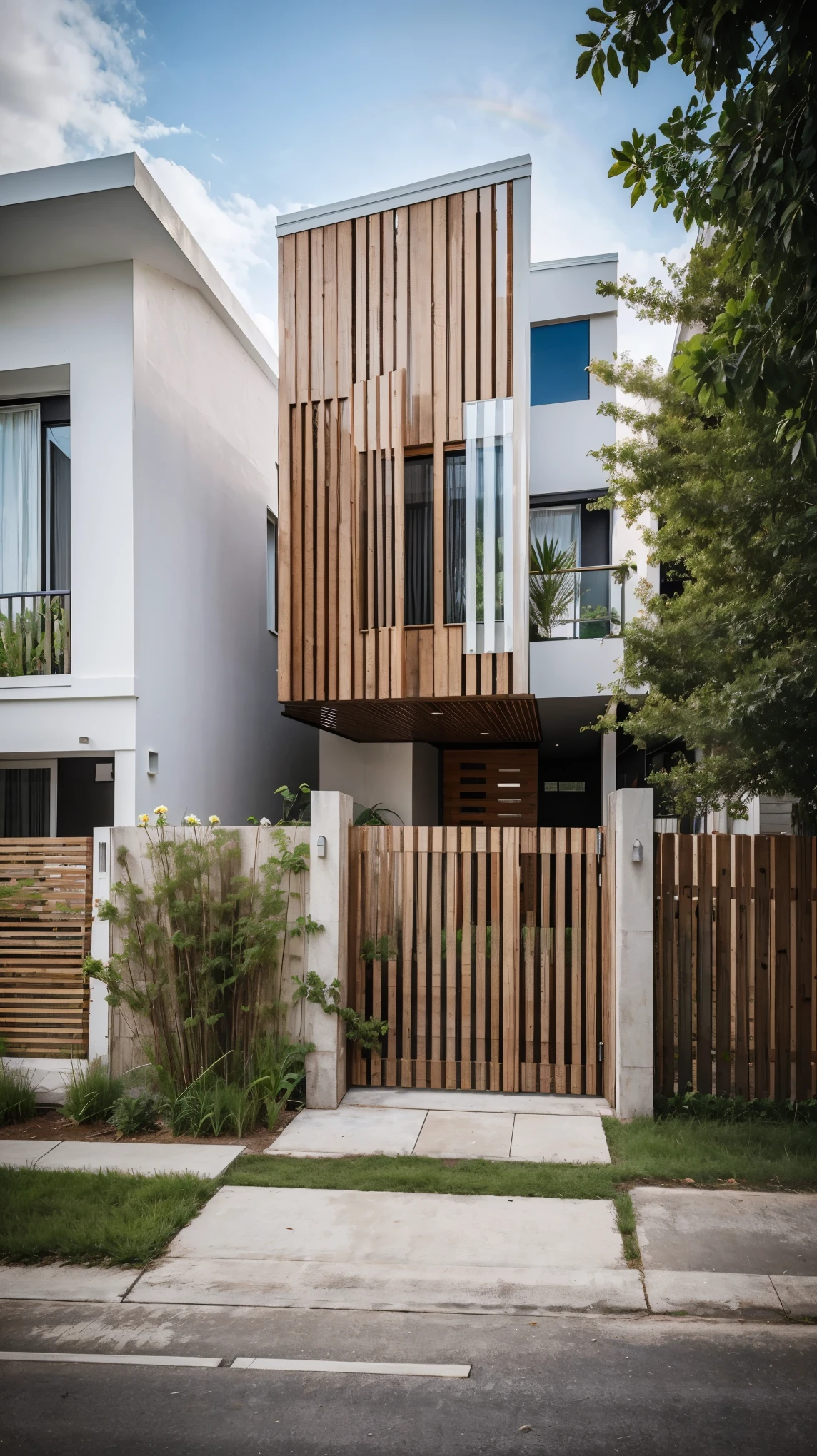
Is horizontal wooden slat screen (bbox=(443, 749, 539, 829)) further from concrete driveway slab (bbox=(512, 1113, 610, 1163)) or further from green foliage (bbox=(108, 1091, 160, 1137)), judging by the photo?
green foliage (bbox=(108, 1091, 160, 1137))

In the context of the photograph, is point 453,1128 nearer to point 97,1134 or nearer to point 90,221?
point 97,1134

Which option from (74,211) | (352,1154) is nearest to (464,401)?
(74,211)

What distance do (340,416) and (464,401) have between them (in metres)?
1.43

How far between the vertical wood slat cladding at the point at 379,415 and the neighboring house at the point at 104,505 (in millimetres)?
1196

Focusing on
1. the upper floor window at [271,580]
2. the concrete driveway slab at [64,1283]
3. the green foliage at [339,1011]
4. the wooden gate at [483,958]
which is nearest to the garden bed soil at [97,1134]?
the green foliage at [339,1011]

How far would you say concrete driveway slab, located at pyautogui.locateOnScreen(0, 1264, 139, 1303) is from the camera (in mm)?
4445

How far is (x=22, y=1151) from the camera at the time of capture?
21.0ft

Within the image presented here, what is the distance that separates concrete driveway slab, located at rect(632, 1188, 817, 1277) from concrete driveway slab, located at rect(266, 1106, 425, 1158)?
5.25ft

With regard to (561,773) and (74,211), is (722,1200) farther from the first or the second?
(561,773)

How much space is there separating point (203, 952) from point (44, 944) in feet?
4.80

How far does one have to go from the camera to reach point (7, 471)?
10984 millimetres

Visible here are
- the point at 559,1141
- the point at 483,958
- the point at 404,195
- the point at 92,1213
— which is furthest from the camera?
the point at 404,195

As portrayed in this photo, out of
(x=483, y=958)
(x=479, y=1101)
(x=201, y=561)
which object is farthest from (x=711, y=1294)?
(x=201, y=561)

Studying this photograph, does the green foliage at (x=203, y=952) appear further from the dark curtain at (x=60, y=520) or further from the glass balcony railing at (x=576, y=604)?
the glass balcony railing at (x=576, y=604)
